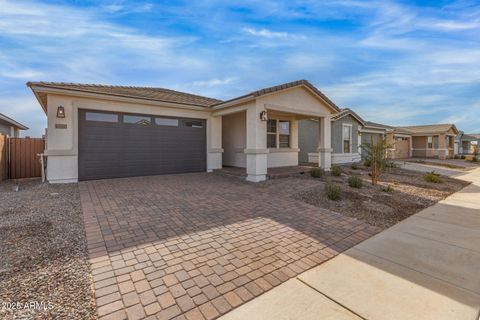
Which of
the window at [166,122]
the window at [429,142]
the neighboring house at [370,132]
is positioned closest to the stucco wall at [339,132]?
the neighboring house at [370,132]

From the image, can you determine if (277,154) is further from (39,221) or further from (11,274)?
(11,274)

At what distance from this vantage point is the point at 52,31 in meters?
7.72

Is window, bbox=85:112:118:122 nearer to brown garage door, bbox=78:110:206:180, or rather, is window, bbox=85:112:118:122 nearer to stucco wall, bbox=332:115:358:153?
brown garage door, bbox=78:110:206:180

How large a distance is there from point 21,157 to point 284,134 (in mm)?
12332

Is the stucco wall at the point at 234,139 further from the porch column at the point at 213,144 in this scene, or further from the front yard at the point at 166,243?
the front yard at the point at 166,243

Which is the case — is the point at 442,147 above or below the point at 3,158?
above

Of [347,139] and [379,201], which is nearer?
[379,201]

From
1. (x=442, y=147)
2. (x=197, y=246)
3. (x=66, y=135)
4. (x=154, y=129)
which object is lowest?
(x=197, y=246)

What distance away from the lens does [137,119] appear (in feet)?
31.4

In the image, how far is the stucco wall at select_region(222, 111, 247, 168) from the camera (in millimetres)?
12000

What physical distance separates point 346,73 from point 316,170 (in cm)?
897

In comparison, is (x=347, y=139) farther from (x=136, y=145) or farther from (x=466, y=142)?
(x=466, y=142)

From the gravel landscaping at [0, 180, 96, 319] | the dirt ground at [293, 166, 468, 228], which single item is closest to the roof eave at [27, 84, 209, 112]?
the gravel landscaping at [0, 180, 96, 319]

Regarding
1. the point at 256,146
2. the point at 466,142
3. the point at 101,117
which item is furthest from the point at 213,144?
the point at 466,142
